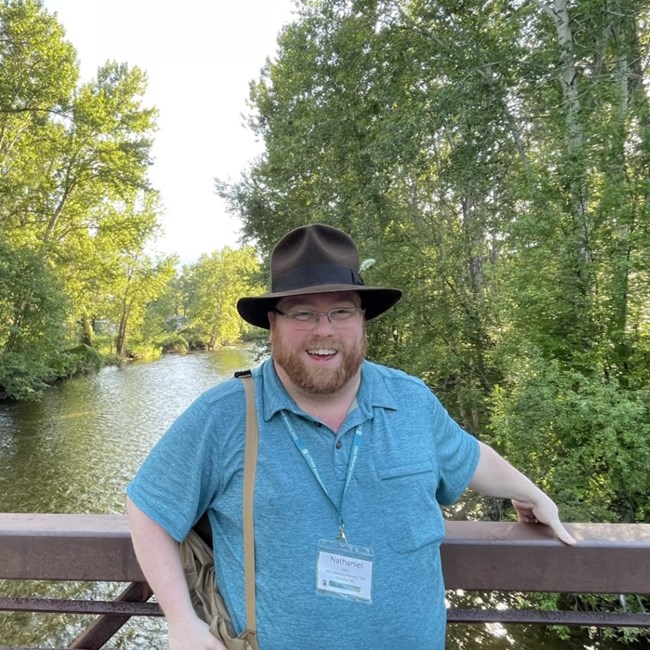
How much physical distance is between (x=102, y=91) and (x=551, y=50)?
18.3 m

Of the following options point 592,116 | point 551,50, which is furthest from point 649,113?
point 551,50

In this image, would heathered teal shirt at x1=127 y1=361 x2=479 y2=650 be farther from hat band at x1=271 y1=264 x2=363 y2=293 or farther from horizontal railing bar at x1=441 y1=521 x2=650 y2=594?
hat band at x1=271 y1=264 x2=363 y2=293

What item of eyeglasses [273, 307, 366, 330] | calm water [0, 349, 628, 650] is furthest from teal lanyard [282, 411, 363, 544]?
calm water [0, 349, 628, 650]

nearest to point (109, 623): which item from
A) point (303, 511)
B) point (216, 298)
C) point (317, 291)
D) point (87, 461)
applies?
point (303, 511)

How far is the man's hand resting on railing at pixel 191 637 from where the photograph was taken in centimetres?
97

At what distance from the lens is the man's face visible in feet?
3.84

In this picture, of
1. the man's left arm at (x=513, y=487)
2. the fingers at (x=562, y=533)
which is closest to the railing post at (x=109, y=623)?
the man's left arm at (x=513, y=487)

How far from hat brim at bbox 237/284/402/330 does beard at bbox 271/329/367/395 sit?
0.12 meters

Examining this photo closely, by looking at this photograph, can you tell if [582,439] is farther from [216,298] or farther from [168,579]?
[216,298]

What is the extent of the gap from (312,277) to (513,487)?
0.84m

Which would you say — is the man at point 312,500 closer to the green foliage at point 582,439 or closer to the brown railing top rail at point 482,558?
the brown railing top rail at point 482,558

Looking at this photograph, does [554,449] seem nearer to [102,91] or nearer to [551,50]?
[551,50]

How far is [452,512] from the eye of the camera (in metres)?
7.29

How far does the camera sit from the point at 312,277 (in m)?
1.23
